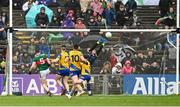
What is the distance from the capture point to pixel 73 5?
1064 inches

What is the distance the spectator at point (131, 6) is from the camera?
2703cm

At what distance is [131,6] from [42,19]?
11.6 feet

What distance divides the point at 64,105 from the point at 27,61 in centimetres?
729

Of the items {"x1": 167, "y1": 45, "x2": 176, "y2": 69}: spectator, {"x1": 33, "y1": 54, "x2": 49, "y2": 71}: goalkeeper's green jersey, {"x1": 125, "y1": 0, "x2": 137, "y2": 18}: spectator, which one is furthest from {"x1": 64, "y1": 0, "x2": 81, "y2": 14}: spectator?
{"x1": 167, "y1": 45, "x2": 176, "y2": 69}: spectator

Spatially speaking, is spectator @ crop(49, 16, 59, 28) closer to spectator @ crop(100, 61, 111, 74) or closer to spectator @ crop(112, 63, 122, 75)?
spectator @ crop(100, 61, 111, 74)

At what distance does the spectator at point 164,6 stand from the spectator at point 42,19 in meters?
4.37

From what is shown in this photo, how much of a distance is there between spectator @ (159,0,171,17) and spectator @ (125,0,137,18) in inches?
39.0

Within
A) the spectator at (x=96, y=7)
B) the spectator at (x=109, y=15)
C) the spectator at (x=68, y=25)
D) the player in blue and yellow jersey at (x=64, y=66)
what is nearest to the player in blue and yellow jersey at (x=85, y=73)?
the player in blue and yellow jersey at (x=64, y=66)

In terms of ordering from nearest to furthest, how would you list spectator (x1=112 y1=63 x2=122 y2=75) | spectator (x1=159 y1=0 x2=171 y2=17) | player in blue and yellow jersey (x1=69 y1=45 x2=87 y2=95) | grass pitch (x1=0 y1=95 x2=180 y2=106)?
grass pitch (x1=0 y1=95 x2=180 y2=106)
player in blue and yellow jersey (x1=69 y1=45 x2=87 y2=95)
spectator (x1=112 y1=63 x2=122 y2=75)
spectator (x1=159 y1=0 x2=171 y2=17)

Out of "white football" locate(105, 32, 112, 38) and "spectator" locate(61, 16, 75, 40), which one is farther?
"spectator" locate(61, 16, 75, 40)

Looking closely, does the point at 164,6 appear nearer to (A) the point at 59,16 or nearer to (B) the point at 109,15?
(B) the point at 109,15

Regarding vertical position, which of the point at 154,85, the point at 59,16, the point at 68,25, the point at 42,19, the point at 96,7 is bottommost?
the point at 154,85

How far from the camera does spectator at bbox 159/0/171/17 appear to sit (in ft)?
87.9

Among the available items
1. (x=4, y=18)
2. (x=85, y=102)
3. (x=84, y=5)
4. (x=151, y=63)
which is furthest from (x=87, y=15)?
(x=85, y=102)
